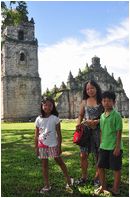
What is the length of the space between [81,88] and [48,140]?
1485 inches

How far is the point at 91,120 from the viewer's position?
16.7 feet

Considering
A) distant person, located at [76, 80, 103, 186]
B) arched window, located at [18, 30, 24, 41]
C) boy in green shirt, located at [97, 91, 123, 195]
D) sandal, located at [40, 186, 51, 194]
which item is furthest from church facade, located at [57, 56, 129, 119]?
boy in green shirt, located at [97, 91, 123, 195]

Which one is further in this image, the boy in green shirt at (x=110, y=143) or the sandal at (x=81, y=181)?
the sandal at (x=81, y=181)

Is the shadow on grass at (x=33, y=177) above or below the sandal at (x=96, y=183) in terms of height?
below

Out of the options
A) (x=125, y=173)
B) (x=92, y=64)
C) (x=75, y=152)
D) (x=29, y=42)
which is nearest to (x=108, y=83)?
(x=92, y=64)

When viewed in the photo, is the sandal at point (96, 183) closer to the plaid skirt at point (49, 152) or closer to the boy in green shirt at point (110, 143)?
the boy in green shirt at point (110, 143)

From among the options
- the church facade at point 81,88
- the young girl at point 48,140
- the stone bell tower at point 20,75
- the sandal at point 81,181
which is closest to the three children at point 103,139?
the young girl at point 48,140

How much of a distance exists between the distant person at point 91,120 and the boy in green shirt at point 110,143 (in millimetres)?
313

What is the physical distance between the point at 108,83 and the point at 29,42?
1184 cm

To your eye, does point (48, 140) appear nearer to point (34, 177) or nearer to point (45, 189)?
point (45, 189)

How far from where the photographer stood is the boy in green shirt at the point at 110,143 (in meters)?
4.63

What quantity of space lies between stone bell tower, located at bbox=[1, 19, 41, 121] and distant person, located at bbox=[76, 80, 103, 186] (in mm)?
31370

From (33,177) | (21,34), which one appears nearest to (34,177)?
(33,177)

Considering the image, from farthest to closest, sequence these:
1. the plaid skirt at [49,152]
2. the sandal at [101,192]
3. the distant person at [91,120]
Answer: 1. the distant person at [91,120]
2. the plaid skirt at [49,152]
3. the sandal at [101,192]
